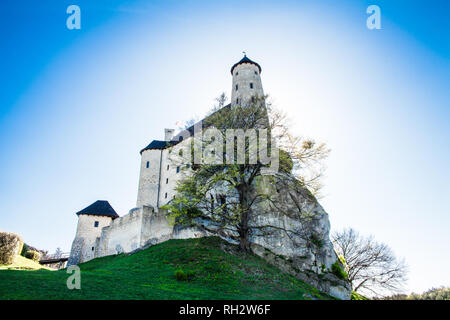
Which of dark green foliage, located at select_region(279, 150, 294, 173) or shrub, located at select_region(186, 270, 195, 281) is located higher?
dark green foliage, located at select_region(279, 150, 294, 173)

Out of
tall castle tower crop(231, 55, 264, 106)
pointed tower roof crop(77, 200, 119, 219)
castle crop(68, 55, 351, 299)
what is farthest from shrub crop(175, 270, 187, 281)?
pointed tower roof crop(77, 200, 119, 219)

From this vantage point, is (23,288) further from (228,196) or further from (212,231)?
(228,196)

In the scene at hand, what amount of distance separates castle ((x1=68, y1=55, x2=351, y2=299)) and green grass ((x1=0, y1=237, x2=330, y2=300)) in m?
3.57

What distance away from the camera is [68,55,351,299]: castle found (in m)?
23.7

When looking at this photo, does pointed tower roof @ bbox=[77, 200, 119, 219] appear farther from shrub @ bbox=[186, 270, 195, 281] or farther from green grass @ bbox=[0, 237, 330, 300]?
shrub @ bbox=[186, 270, 195, 281]

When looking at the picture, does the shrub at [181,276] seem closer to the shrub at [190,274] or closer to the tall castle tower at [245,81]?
the shrub at [190,274]

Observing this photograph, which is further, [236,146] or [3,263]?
[3,263]

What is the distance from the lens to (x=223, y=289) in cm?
1478

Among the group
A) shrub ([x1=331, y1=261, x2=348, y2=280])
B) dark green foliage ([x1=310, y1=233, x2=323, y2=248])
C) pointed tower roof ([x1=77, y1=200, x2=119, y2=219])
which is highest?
pointed tower roof ([x1=77, y1=200, x2=119, y2=219])

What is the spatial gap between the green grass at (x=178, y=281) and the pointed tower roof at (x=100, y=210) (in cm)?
1684

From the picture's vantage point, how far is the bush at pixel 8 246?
84.7 feet

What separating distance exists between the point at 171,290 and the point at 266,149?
11772 mm

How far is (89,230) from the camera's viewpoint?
36.9m
